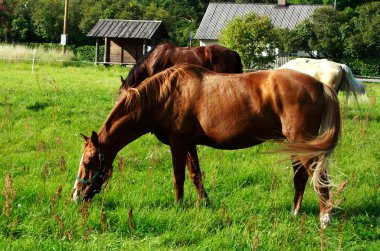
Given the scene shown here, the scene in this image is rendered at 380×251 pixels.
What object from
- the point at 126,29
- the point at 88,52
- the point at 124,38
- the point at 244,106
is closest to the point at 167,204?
the point at 244,106

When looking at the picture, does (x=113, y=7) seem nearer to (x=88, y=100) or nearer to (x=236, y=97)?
(x=88, y=100)

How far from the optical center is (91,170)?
199 inches

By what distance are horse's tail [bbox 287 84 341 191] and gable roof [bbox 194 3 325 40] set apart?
152 ft

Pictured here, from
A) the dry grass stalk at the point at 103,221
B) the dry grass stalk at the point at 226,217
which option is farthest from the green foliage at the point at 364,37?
the dry grass stalk at the point at 103,221

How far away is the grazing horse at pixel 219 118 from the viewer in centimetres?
488

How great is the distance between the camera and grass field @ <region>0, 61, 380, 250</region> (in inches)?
167

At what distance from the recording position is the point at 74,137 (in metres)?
8.47

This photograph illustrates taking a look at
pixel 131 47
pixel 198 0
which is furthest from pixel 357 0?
pixel 131 47

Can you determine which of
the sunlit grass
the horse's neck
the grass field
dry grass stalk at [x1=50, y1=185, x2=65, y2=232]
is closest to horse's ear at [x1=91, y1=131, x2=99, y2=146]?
the horse's neck

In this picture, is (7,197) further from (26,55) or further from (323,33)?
(323,33)

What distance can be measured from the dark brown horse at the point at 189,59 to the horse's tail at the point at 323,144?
6.37 metres

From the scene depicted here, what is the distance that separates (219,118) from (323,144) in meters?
1.09

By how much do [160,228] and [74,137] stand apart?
4321mm

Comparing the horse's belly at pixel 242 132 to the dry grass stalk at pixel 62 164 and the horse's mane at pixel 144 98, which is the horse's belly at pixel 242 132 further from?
the dry grass stalk at pixel 62 164
